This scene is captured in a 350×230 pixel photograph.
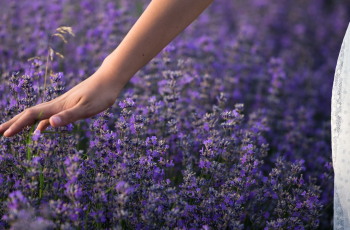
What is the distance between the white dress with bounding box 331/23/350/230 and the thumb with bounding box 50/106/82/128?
4.48ft

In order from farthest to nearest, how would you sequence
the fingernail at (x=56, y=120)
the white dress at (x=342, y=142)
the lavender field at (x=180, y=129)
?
the white dress at (x=342, y=142) < the lavender field at (x=180, y=129) < the fingernail at (x=56, y=120)

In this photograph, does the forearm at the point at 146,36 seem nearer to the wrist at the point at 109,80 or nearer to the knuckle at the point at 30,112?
the wrist at the point at 109,80

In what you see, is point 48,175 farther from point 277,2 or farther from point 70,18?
point 277,2

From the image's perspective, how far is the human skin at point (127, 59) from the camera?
149 centimetres

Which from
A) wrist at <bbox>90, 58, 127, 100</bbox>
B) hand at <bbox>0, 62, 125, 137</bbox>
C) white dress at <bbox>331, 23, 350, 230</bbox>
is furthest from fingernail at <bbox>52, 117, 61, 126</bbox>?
white dress at <bbox>331, 23, 350, 230</bbox>

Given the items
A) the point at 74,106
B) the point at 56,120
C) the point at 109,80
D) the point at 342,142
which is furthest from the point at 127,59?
the point at 342,142

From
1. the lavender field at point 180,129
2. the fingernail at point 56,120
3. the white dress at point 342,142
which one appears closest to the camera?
the fingernail at point 56,120

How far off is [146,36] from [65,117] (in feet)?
1.90

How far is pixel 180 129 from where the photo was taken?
2.70 m

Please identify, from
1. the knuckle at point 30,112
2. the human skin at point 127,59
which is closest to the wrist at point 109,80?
the human skin at point 127,59

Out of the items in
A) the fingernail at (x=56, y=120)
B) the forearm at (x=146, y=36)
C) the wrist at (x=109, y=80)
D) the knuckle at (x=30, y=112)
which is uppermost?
the forearm at (x=146, y=36)

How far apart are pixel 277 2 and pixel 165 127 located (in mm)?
6112

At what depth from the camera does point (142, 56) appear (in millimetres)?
1597

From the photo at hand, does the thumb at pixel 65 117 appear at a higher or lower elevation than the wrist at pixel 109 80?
lower
